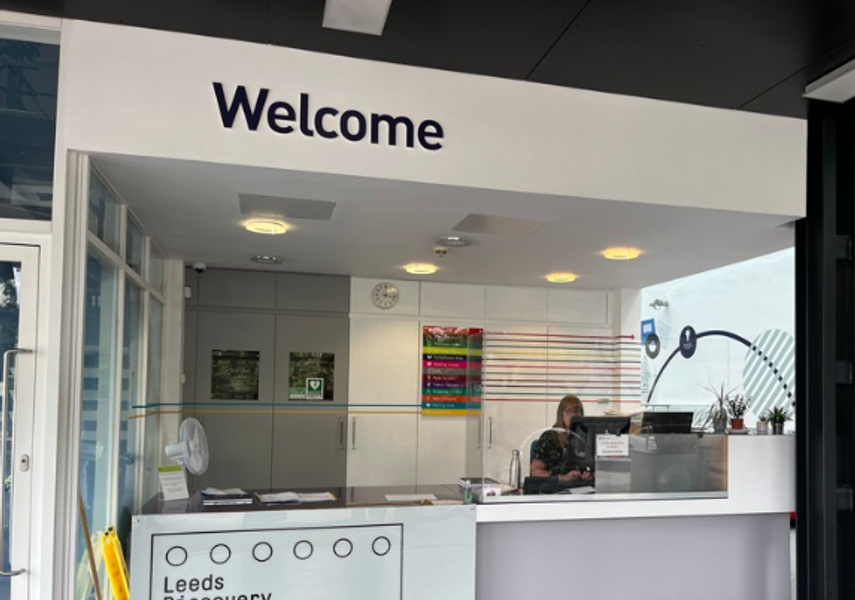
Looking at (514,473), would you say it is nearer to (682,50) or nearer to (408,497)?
(408,497)

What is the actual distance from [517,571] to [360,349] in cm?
299

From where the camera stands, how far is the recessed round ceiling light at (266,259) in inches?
235

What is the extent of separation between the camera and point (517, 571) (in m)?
4.46

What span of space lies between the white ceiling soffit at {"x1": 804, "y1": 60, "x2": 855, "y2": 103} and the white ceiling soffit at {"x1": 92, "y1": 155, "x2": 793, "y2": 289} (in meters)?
0.66

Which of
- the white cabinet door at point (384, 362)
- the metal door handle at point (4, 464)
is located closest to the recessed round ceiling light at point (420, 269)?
the white cabinet door at point (384, 362)

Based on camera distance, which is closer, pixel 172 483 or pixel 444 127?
pixel 444 127

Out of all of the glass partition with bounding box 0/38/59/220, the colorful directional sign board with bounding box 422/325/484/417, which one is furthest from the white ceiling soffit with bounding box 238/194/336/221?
the colorful directional sign board with bounding box 422/325/484/417

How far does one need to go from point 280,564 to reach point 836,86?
3.79 metres

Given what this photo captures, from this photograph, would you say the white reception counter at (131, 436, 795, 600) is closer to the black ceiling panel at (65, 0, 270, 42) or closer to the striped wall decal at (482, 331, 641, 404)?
the striped wall decal at (482, 331, 641, 404)

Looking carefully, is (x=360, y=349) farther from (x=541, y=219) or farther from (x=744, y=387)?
(x=744, y=387)

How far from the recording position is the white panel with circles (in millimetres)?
3895

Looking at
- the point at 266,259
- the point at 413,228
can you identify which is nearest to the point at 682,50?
the point at 413,228

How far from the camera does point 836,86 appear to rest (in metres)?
3.68

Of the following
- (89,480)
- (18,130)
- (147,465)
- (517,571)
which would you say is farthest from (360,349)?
(18,130)
